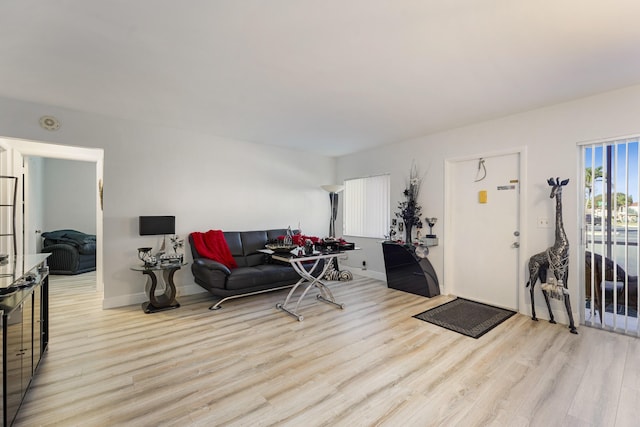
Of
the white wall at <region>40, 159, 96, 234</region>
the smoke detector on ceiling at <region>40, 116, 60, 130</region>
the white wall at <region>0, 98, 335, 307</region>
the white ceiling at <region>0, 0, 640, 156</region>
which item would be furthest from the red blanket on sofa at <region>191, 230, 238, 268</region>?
the white wall at <region>40, 159, 96, 234</region>

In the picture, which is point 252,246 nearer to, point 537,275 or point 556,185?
point 537,275

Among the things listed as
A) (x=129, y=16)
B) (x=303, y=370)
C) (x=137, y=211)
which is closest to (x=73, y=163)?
(x=137, y=211)

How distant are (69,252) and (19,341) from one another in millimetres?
5012

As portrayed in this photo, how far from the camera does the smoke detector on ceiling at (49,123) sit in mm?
3377

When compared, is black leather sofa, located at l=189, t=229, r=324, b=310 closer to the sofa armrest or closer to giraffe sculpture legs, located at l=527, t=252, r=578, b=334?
the sofa armrest

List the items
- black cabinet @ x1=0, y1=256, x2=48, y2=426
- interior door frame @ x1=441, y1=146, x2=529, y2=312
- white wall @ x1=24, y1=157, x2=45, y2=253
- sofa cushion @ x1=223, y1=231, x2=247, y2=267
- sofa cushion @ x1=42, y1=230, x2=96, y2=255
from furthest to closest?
sofa cushion @ x1=42, y1=230, x2=96, y2=255 < white wall @ x1=24, y1=157, x2=45, y2=253 < sofa cushion @ x1=223, y1=231, x2=247, y2=267 < interior door frame @ x1=441, y1=146, x2=529, y2=312 < black cabinet @ x1=0, y1=256, x2=48, y2=426

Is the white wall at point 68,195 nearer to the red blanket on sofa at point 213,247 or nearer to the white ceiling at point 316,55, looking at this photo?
the white ceiling at point 316,55

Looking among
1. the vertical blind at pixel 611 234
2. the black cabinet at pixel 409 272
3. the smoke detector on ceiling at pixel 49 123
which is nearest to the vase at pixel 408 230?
the black cabinet at pixel 409 272

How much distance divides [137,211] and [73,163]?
458 cm

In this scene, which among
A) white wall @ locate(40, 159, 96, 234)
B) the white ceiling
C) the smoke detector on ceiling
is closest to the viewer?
the white ceiling

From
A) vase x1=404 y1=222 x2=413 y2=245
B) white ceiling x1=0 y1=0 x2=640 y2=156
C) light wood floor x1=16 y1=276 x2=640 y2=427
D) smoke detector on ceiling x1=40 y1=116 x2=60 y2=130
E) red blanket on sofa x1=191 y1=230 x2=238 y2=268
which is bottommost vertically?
light wood floor x1=16 y1=276 x2=640 y2=427

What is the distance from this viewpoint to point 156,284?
3.70 metres

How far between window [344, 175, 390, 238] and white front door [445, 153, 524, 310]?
1306mm

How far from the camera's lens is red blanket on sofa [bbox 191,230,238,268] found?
4.19 meters
